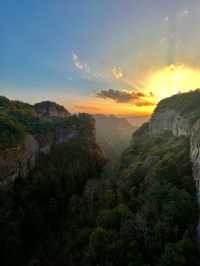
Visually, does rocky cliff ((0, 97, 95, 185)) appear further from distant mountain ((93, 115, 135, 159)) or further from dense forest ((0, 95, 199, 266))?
distant mountain ((93, 115, 135, 159))

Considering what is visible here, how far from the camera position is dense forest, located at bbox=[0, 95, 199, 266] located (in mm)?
18516

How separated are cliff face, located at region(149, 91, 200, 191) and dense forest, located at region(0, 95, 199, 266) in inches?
63.6

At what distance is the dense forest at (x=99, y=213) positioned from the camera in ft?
60.7

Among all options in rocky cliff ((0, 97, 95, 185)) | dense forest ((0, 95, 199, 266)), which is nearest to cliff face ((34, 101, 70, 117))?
rocky cliff ((0, 97, 95, 185))

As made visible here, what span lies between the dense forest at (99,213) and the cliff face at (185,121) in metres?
1.62

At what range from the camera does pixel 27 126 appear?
50.7 m

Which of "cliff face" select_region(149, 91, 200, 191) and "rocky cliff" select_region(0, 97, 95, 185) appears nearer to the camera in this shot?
"cliff face" select_region(149, 91, 200, 191)

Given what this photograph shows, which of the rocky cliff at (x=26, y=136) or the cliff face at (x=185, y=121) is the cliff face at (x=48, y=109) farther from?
the cliff face at (x=185, y=121)

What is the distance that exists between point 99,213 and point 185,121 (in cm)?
2253

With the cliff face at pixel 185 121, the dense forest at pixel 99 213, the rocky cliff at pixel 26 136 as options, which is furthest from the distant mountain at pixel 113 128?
the dense forest at pixel 99 213

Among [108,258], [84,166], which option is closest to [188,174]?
[108,258]

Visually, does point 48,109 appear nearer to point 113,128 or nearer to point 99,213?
point 99,213

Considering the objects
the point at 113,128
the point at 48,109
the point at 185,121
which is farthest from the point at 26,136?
the point at 113,128

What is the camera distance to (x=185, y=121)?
1563 inches
